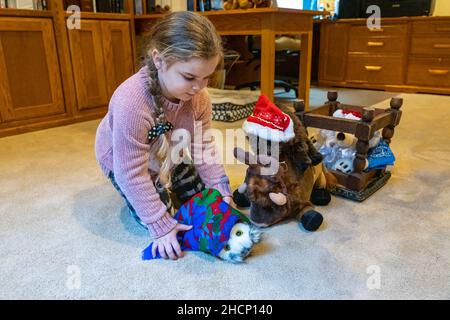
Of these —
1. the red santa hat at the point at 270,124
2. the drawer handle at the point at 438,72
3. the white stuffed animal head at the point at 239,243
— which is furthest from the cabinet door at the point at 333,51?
the white stuffed animal head at the point at 239,243

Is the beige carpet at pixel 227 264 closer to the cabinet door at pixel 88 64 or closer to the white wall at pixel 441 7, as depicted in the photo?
the cabinet door at pixel 88 64

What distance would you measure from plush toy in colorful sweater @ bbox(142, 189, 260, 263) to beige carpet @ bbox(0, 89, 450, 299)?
27 millimetres

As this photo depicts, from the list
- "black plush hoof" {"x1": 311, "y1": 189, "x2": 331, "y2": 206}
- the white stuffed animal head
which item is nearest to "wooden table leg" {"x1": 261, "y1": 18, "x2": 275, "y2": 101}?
"black plush hoof" {"x1": 311, "y1": 189, "x2": 331, "y2": 206}

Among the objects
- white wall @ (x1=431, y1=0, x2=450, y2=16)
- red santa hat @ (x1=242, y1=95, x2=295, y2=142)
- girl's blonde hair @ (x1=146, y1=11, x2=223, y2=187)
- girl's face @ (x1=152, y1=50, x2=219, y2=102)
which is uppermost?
white wall @ (x1=431, y1=0, x2=450, y2=16)

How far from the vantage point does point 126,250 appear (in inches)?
35.1

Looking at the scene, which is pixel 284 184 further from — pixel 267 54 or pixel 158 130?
pixel 267 54

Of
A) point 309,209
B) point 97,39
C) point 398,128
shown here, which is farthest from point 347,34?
point 309,209

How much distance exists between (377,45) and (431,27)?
44cm

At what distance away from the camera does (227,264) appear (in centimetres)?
83

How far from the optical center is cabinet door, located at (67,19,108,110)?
2131 mm

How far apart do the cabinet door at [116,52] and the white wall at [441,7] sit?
265cm

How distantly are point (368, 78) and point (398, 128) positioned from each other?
165cm

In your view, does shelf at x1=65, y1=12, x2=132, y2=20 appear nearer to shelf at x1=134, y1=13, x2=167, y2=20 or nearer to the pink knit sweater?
shelf at x1=134, y1=13, x2=167, y2=20

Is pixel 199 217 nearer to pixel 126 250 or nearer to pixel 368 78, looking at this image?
pixel 126 250
